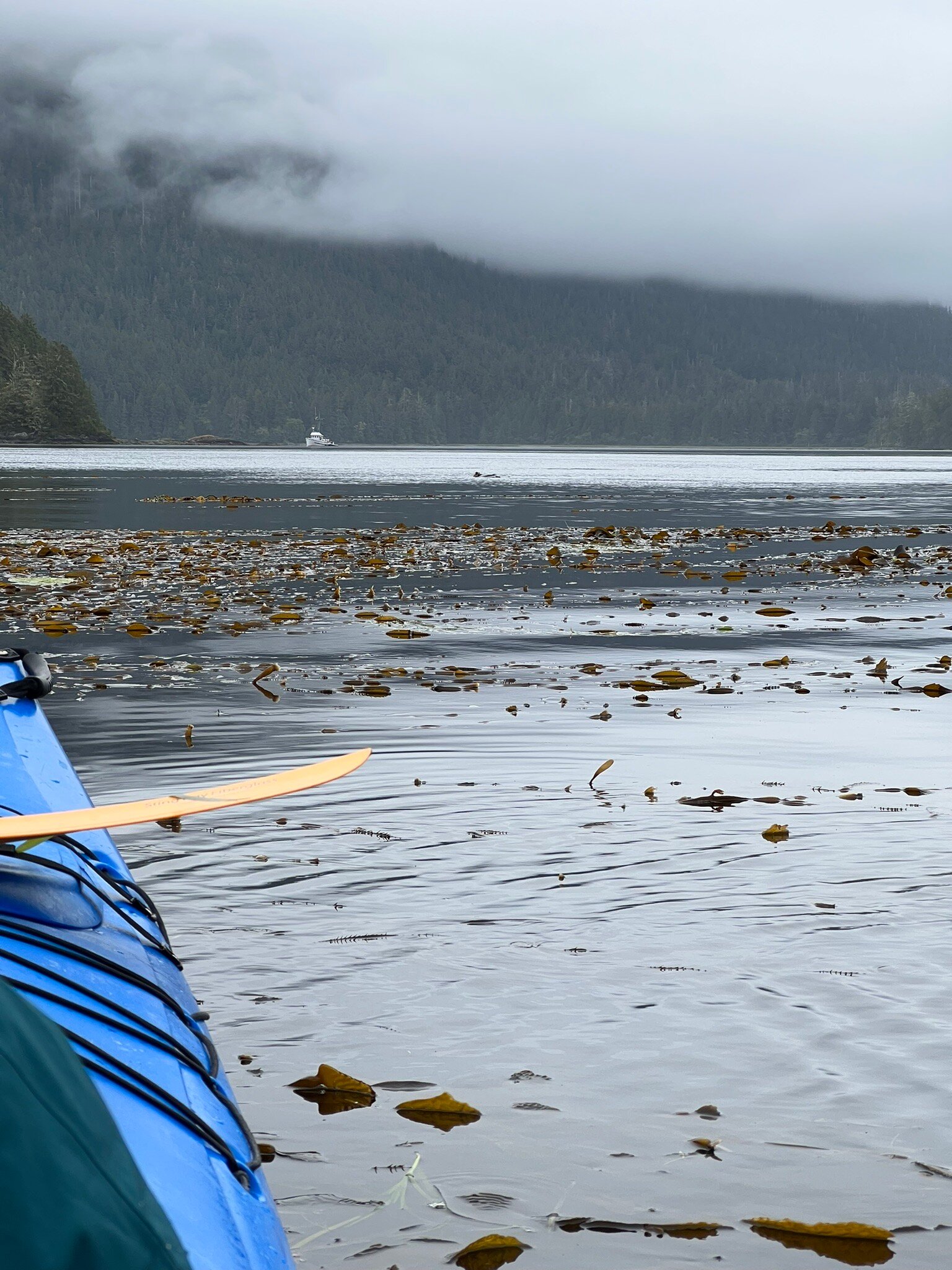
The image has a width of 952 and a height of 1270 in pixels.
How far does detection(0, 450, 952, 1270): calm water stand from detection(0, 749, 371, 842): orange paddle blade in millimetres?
1008

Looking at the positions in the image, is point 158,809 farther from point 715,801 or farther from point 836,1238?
point 715,801

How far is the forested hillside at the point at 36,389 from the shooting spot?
150 metres

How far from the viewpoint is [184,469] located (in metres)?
96.9

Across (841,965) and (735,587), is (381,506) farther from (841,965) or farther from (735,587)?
(841,965)

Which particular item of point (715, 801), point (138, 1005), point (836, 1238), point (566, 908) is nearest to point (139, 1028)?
point (138, 1005)

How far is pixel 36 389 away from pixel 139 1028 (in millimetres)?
154870

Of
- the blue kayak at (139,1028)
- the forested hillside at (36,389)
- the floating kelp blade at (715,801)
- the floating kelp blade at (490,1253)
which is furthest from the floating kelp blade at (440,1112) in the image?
the forested hillside at (36,389)

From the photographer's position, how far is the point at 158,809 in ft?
13.0

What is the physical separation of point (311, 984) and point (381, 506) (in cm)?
4233

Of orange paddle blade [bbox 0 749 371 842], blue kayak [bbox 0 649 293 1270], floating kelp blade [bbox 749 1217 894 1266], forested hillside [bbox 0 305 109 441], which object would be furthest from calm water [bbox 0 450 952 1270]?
forested hillside [bbox 0 305 109 441]

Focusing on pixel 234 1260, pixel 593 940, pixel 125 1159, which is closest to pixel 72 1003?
pixel 234 1260

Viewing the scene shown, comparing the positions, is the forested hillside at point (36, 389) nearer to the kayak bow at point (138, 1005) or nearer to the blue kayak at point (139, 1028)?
the kayak bow at point (138, 1005)

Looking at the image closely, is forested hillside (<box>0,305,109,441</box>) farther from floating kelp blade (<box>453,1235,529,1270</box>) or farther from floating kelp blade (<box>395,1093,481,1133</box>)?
floating kelp blade (<box>453,1235,529,1270</box>)

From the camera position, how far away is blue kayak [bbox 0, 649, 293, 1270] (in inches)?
104
